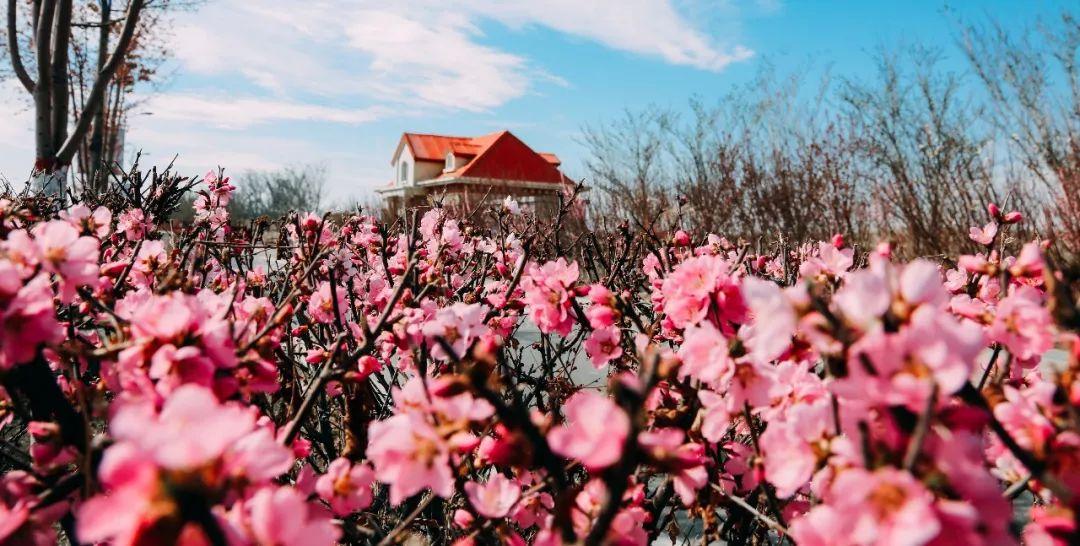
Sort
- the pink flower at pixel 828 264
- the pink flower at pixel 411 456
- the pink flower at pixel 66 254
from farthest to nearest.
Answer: the pink flower at pixel 828 264 → the pink flower at pixel 66 254 → the pink flower at pixel 411 456

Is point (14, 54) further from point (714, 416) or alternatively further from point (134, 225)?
point (714, 416)

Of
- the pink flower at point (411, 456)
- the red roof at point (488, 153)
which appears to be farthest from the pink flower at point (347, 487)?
the red roof at point (488, 153)

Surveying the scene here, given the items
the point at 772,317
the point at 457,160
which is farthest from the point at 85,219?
the point at 457,160

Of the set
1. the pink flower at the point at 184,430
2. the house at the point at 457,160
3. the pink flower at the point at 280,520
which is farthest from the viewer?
the house at the point at 457,160

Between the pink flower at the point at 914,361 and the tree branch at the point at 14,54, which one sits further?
the tree branch at the point at 14,54

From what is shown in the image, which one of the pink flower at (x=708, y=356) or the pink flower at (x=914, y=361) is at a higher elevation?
the pink flower at (x=914, y=361)

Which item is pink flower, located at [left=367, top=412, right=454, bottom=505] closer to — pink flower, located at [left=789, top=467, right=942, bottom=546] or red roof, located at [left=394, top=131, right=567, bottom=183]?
pink flower, located at [left=789, top=467, right=942, bottom=546]

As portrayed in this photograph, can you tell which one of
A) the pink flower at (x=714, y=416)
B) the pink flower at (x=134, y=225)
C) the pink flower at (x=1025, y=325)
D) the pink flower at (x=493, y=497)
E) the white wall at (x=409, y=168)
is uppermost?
the white wall at (x=409, y=168)

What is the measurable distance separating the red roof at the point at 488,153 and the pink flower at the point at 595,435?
31.7 meters

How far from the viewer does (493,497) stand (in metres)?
1.12

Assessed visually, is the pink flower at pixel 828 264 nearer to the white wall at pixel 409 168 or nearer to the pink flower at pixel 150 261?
the pink flower at pixel 150 261

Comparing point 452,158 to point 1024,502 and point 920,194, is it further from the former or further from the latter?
point 1024,502

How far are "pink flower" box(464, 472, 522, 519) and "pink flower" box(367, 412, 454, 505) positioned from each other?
0.23 metres

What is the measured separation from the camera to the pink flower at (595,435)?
2.21 feet
